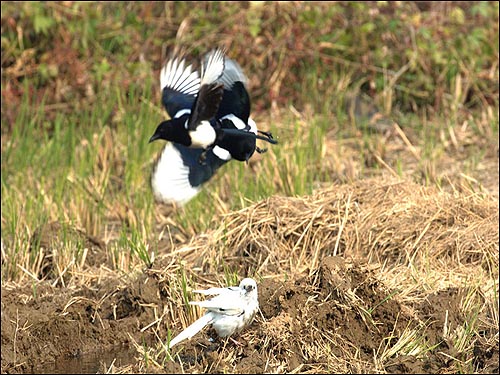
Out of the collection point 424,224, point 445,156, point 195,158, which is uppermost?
point 195,158

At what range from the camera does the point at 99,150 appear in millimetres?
7188

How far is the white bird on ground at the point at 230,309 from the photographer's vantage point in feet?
12.7

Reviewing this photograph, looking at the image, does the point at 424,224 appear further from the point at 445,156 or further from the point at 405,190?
the point at 445,156

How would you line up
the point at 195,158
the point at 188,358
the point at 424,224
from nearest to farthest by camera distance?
the point at 188,358, the point at 195,158, the point at 424,224

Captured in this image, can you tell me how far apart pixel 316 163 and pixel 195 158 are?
2218 millimetres

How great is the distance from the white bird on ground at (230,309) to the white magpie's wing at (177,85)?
44.7 inches

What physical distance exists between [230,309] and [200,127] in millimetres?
792

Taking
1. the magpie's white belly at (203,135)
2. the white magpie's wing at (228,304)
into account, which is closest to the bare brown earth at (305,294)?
the white magpie's wing at (228,304)

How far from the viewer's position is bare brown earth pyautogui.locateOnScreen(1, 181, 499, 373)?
4.02 metres

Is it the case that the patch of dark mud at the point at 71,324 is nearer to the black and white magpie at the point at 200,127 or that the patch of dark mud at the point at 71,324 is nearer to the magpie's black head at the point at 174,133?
the black and white magpie at the point at 200,127

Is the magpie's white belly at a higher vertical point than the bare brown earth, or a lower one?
higher

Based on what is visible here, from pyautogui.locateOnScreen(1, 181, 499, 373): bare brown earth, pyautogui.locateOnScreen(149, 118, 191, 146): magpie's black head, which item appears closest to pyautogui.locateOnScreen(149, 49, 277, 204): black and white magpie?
pyautogui.locateOnScreen(149, 118, 191, 146): magpie's black head

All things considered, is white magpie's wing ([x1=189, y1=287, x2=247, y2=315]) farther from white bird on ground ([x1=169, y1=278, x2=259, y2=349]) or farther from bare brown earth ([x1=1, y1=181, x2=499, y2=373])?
bare brown earth ([x1=1, y1=181, x2=499, y2=373])

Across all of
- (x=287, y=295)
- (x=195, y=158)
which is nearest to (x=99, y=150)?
(x=195, y=158)
